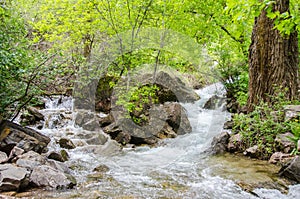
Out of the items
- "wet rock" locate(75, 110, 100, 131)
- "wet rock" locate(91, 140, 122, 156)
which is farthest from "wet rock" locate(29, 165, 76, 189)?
"wet rock" locate(75, 110, 100, 131)

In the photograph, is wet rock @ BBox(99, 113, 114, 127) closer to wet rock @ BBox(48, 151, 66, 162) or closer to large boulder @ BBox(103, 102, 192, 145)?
large boulder @ BBox(103, 102, 192, 145)

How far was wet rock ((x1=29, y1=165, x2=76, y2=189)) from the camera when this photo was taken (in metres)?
3.21

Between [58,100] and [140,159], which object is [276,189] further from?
[58,100]

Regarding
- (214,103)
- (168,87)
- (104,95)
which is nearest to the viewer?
(168,87)

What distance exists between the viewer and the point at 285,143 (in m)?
4.39

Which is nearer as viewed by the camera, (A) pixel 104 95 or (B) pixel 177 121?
(B) pixel 177 121

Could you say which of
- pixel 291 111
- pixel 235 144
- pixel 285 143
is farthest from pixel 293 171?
pixel 235 144

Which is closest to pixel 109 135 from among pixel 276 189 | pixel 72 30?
pixel 72 30

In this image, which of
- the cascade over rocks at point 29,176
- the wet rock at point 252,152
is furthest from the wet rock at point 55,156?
the wet rock at point 252,152

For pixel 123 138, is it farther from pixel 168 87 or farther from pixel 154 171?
pixel 168 87

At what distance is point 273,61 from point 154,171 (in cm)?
364

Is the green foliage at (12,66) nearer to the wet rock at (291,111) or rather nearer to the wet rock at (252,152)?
the wet rock at (252,152)

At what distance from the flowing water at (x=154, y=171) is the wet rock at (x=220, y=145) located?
0.77 ft

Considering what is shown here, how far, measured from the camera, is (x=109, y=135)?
23.4ft
